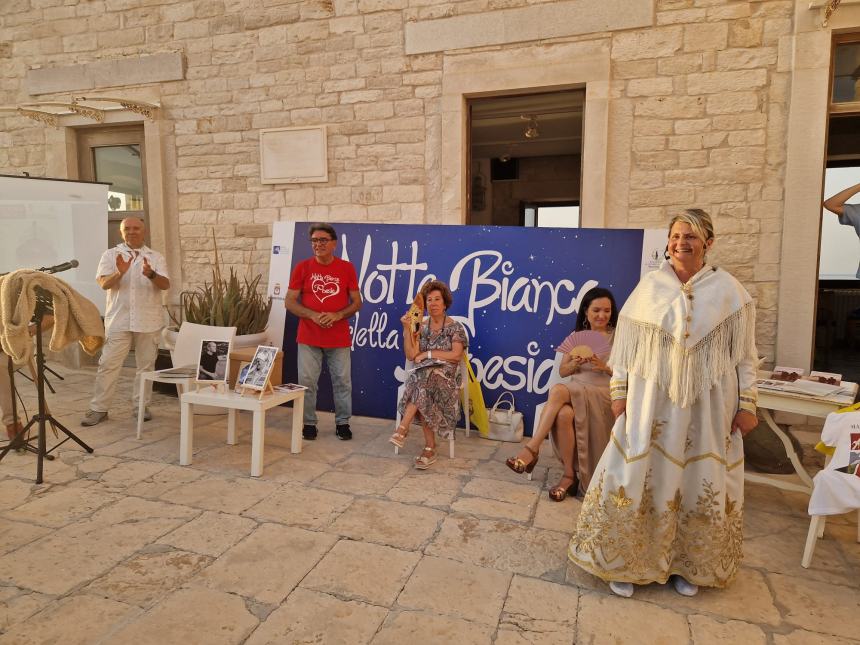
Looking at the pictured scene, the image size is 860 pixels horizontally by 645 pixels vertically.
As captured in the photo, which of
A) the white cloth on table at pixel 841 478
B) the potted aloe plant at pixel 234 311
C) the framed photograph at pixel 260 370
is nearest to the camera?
the white cloth on table at pixel 841 478

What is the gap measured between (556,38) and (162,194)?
4.20 meters

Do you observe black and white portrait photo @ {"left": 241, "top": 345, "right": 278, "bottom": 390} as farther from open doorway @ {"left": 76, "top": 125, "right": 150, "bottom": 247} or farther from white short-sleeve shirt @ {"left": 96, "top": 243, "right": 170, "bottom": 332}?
open doorway @ {"left": 76, "top": 125, "right": 150, "bottom": 247}

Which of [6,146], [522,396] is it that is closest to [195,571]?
[522,396]

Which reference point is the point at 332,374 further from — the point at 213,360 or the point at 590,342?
the point at 590,342

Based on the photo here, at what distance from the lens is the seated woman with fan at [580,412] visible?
3125 millimetres

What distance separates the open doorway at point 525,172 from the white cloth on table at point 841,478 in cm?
451

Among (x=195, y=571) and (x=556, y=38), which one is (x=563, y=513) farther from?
(x=556, y=38)

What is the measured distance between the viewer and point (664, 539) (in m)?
2.21

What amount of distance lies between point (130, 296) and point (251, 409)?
1825mm

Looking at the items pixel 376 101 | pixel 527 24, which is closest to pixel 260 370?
pixel 376 101

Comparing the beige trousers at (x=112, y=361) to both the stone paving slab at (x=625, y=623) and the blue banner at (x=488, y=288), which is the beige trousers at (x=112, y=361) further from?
the stone paving slab at (x=625, y=623)

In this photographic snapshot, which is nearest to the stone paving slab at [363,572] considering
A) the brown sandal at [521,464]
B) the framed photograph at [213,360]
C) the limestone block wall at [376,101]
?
the brown sandal at [521,464]

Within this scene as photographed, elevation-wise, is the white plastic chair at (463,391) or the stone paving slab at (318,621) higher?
the white plastic chair at (463,391)

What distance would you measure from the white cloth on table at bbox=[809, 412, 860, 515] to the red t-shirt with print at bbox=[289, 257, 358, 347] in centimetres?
298
